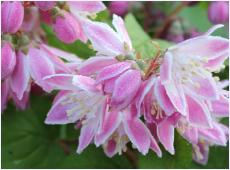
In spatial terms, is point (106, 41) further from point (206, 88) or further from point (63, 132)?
point (63, 132)

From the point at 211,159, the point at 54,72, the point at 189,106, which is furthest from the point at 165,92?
the point at 211,159

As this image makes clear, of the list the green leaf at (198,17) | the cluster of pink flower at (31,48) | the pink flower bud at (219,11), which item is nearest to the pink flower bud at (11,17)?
the cluster of pink flower at (31,48)

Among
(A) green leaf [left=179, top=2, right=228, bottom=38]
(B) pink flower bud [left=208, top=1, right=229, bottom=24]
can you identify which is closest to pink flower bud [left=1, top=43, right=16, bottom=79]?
(B) pink flower bud [left=208, top=1, right=229, bottom=24]

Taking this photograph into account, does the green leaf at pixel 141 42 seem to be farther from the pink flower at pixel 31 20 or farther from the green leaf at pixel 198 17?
the green leaf at pixel 198 17

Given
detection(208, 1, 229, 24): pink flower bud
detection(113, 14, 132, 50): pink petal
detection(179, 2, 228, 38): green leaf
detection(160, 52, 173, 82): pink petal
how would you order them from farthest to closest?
detection(179, 2, 228, 38): green leaf
detection(208, 1, 229, 24): pink flower bud
detection(113, 14, 132, 50): pink petal
detection(160, 52, 173, 82): pink petal

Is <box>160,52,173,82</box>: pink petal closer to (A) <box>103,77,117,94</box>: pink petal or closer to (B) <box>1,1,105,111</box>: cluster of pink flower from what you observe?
(A) <box>103,77,117,94</box>: pink petal
